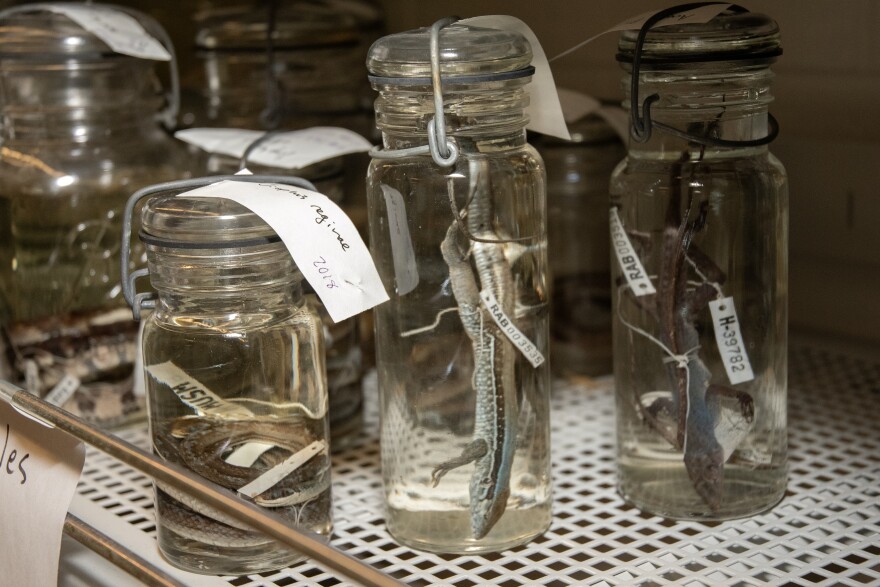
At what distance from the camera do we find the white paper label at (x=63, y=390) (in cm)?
74

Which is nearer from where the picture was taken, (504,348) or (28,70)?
(504,348)

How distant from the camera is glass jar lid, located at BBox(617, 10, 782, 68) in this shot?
555 millimetres

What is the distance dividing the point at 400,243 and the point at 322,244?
0.05 metres

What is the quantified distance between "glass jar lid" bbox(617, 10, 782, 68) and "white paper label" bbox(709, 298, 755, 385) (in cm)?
12

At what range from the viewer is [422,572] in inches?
21.8

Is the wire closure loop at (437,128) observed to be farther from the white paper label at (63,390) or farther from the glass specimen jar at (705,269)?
the white paper label at (63,390)

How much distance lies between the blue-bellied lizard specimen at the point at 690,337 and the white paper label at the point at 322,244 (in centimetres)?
16

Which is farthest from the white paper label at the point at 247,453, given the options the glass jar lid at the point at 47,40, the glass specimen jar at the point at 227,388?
the glass jar lid at the point at 47,40

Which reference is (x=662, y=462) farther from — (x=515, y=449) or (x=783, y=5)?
(x=783, y=5)

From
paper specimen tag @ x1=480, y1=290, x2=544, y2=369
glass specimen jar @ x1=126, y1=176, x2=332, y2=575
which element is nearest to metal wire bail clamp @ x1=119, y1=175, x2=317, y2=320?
glass specimen jar @ x1=126, y1=176, x2=332, y2=575

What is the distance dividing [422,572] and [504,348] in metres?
0.12

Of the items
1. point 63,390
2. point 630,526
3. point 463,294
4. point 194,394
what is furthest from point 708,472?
point 63,390

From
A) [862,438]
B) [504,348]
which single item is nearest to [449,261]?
[504,348]

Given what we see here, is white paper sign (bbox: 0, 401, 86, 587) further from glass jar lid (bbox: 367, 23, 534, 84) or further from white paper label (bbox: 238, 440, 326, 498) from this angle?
glass jar lid (bbox: 367, 23, 534, 84)
